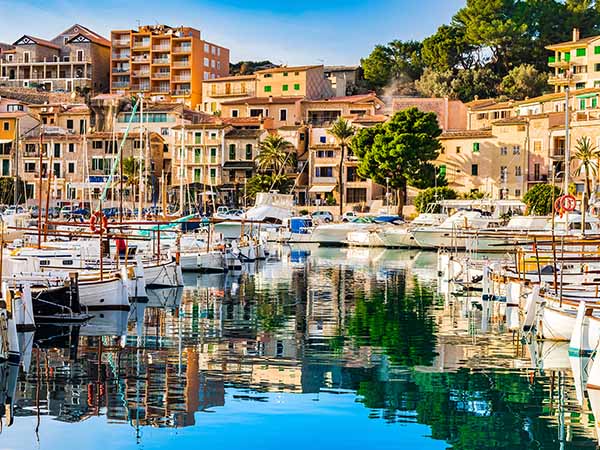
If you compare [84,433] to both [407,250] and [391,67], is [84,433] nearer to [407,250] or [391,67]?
[407,250]

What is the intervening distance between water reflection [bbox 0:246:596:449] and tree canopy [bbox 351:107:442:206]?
1705 inches

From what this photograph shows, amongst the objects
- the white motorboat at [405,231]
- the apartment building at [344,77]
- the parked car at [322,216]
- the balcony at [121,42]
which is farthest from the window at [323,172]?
the balcony at [121,42]

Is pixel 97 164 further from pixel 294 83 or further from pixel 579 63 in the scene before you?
pixel 579 63

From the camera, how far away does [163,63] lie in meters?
120

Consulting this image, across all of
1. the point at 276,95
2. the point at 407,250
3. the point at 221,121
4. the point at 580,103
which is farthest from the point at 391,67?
the point at 407,250

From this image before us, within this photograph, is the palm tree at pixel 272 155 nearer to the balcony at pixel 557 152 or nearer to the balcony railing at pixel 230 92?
the balcony railing at pixel 230 92

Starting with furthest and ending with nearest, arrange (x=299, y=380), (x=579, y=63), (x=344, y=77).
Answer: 1. (x=344, y=77)
2. (x=579, y=63)
3. (x=299, y=380)

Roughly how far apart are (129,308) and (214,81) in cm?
8165

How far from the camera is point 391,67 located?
379 ft

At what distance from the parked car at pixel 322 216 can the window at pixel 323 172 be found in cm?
601

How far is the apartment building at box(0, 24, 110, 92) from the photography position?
403 ft

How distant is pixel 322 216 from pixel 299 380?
207 ft

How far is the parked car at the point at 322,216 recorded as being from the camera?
273 feet

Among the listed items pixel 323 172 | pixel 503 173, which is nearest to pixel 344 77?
pixel 323 172
